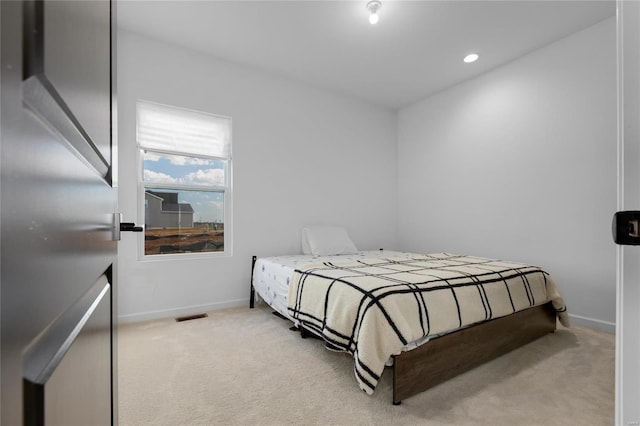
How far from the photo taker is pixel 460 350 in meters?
1.91

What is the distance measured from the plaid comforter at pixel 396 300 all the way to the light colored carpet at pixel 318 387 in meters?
0.23

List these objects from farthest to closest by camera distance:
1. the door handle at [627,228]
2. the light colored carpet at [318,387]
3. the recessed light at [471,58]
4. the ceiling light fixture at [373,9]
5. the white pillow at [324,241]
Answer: the white pillow at [324,241]
the recessed light at [471,58]
the ceiling light fixture at [373,9]
the light colored carpet at [318,387]
the door handle at [627,228]

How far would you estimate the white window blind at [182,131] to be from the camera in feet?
9.75

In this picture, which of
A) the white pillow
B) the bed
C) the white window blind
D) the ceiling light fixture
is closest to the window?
the white window blind

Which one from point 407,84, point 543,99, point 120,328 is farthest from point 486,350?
point 407,84

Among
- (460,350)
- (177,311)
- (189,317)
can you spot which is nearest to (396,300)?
(460,350)

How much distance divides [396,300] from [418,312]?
0.16 m

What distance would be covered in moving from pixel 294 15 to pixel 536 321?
3.29m

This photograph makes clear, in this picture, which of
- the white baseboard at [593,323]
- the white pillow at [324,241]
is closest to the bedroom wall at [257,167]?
the white pillow at [324,241]

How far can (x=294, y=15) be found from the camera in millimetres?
2668

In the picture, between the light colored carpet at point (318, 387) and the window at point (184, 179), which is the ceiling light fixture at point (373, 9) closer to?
the window at point (184, 179)

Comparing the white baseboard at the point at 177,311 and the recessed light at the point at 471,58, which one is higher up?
the recessed light at the point at 471,58

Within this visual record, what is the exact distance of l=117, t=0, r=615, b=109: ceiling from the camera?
2.57 metres

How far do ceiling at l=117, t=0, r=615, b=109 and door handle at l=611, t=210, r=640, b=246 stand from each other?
261cm
